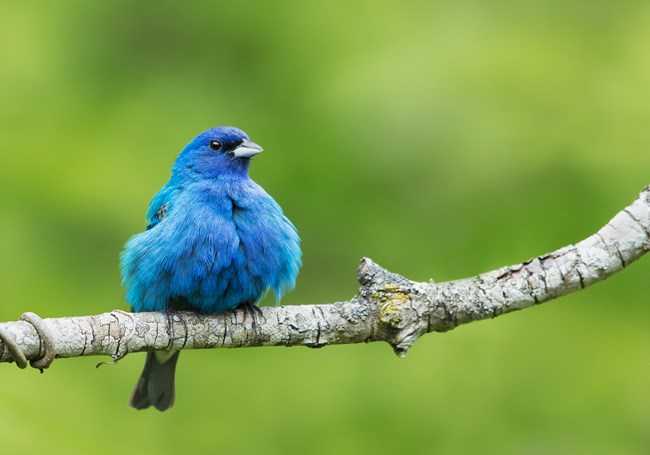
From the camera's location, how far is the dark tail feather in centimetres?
628

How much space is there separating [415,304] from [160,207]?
1.78 metres

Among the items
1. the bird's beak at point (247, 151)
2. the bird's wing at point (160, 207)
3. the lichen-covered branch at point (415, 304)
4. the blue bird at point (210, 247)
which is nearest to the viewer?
the lichen-covered branch at point (415, 304)

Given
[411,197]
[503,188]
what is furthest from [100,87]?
[503,188]

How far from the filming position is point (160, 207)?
5.71 m

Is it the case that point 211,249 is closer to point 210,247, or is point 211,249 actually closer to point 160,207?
point 210,247

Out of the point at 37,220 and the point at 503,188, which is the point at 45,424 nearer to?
the point at 37,220

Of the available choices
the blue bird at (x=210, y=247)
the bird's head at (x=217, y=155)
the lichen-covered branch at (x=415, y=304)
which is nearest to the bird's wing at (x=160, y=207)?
the blue bird at (x=210, y=247)

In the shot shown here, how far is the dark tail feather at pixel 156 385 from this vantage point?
6277 millimetres

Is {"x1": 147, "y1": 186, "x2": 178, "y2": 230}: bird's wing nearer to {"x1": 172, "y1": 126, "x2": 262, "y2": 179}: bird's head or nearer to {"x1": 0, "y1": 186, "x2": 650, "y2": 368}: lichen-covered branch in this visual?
{"x1": 172, "y1": 126, "x2": 262, "y2": 179}: bird's head

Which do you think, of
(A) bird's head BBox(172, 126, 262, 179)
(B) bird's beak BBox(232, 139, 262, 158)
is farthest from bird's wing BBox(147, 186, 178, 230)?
(B) bird's beak BBox(232, 139, 262, 158)

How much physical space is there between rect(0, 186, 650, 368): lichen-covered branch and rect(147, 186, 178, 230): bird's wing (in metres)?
0.88

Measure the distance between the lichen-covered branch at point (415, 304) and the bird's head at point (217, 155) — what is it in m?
1.21

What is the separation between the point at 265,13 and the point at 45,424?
572 centimetres

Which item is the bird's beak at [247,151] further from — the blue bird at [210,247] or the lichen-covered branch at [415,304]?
the lichen-covered branch at [415,304]
